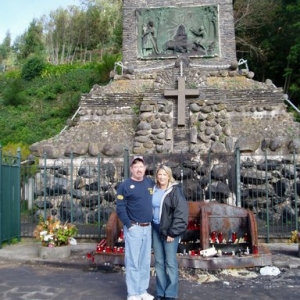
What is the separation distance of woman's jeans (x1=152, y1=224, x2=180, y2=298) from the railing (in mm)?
5859

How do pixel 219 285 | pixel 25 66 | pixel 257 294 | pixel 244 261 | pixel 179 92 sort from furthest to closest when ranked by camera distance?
pixel 25 66
pixel 179 92
pixel 244 261
pixel 219 285
pixel 257 294

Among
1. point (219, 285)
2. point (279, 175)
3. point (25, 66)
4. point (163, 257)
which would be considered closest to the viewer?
point (163, 257)

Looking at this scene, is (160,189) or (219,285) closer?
(160,189)

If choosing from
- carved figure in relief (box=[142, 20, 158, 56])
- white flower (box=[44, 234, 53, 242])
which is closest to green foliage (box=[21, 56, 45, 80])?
carved figure in relief (box=[142, 20, 158, 56])

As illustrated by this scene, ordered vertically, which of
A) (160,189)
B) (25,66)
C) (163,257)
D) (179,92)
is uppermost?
(25,66)

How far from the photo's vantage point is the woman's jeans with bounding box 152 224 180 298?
5938 mm

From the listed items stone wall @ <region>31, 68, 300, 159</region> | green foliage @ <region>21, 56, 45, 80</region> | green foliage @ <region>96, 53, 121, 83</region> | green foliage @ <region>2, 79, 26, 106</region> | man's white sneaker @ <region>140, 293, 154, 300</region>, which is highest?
green foliage @ <region>21, 56, 45, 80</region>

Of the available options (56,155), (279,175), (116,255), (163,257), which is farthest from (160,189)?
(56,155)

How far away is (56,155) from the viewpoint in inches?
559

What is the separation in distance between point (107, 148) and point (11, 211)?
13.7 ft

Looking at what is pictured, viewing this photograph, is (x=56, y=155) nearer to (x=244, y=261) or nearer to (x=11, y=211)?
(x=11, y=211)

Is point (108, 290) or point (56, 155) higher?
point (56, 155)

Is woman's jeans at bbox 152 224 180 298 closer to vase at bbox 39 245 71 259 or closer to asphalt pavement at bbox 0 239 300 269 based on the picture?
asphalt pavement at bbox 0 239 300 269

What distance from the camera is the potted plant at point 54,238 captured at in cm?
907
